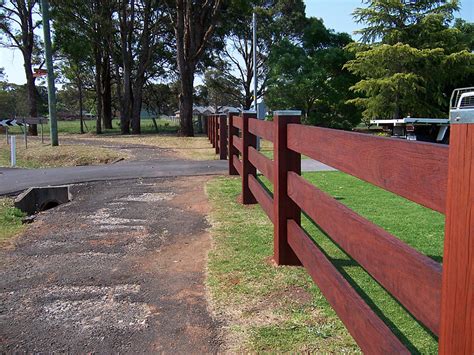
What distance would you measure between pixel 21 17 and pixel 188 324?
3142 centimetres

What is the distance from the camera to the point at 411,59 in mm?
23078

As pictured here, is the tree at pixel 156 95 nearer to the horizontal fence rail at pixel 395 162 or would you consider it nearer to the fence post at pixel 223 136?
the fence post at pixel 223 136

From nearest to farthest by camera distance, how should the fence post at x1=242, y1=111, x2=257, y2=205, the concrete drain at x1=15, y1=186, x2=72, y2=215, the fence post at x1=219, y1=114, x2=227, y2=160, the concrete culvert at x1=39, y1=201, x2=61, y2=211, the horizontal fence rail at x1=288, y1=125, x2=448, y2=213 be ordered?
1. the horizontal fence rail at x1=288, y1=125, x2=448, y2=213
2. the fence post at x1=242, y1=111, x2=257, y2=205
3. the concrete drain at x1=15, y1=186, x2=72, y2=215
4. the concrete culvert at x1=39, y1=201, x2=61, y2=211
5. the fence post at x1=219, y1=114, x2=227, y2=160

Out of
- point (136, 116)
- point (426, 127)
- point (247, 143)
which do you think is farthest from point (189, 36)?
point (247, 143)

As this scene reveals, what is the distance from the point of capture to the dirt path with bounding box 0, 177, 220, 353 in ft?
10.0

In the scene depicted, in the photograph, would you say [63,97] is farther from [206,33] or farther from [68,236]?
[68,236]

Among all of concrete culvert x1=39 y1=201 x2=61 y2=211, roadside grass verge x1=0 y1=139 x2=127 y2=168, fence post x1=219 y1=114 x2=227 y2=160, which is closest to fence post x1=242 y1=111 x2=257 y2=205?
concrete culvert x1=39 y1=201 x2=61 y2=211

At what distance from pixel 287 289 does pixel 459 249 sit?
7.81 ft

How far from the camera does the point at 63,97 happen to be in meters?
82.4

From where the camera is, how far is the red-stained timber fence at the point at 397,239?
141 cm

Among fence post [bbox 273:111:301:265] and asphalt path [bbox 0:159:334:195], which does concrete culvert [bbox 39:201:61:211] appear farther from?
fence post [bbox 273:111:301:265]

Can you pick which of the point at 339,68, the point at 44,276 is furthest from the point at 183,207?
the point at 339,68

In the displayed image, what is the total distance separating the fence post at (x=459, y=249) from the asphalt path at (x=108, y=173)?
29.9ft

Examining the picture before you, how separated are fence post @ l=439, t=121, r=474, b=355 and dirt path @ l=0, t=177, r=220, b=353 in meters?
1.76
